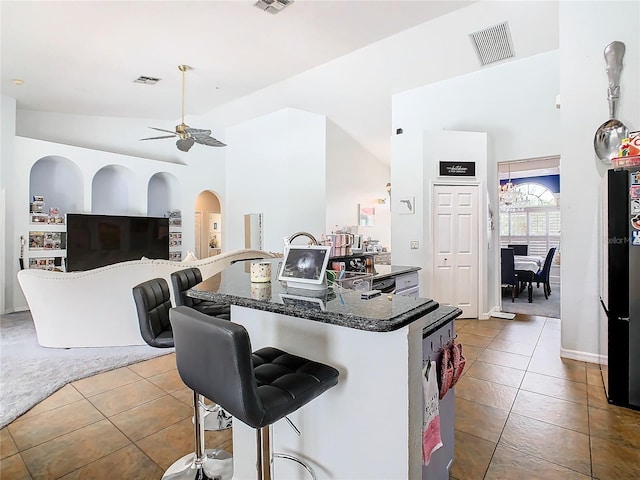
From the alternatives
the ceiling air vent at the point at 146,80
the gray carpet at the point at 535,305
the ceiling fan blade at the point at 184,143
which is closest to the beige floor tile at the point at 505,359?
the gray carpet at the point at 535,305

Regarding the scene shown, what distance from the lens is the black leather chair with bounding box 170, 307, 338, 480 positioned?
3.57ft

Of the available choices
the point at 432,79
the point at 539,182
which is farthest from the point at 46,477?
the point at 539,182

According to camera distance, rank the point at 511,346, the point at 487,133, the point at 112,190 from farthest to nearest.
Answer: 1. the point at 112,190
2. the point at 487,133
3. the point at 511,346

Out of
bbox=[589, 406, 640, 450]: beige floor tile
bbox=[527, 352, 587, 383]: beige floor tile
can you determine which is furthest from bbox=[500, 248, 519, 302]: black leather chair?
bbox=[589, 406, 640, 450]: beige floor tile

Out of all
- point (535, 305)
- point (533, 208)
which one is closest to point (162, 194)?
point (535, 305)

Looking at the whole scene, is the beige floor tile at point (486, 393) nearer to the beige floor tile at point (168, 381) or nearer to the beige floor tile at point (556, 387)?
the beige floor tile at point (556, 387)

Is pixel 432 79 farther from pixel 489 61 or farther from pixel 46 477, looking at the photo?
pixel 46 477

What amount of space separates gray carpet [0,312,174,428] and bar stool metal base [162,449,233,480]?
1382mm

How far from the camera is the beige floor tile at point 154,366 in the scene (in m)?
3.17

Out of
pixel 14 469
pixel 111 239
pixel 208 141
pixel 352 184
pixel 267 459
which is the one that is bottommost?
pixel 14 469

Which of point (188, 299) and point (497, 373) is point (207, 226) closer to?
point (188, 299)

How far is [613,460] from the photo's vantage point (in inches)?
75.0

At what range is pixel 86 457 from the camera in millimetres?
1981

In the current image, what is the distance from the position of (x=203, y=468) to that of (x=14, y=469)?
3.40 ft
